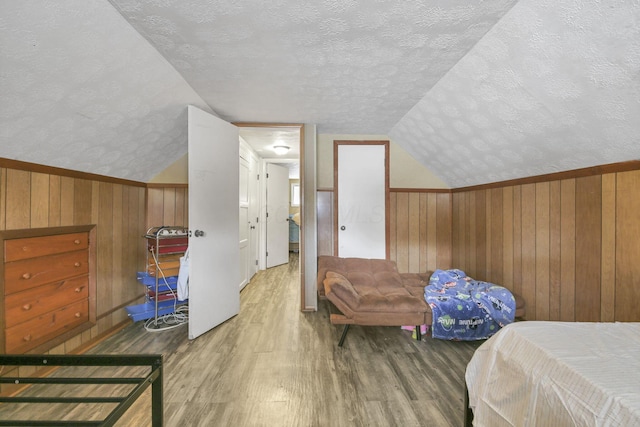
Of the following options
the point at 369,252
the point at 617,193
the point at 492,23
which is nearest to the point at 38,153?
the point at 492,23

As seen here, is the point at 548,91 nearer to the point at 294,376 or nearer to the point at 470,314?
the point at 470,314

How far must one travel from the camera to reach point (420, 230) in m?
3.58

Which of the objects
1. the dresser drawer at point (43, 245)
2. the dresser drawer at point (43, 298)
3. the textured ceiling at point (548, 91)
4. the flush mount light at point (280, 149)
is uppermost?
the flush mount light at point (280, 149)

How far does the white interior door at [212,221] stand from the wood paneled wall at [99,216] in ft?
2.67

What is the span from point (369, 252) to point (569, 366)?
2.63m

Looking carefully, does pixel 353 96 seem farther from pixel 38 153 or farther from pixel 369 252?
pixel 38 153

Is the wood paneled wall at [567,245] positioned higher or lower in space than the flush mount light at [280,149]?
lower

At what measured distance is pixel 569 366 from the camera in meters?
0.92

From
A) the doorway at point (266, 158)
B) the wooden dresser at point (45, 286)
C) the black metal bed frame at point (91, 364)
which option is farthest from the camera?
the doorway at point (266, 158)

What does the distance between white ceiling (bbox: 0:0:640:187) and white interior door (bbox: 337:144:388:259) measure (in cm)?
105

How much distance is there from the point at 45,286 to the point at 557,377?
283cm

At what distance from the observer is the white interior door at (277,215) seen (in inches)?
209

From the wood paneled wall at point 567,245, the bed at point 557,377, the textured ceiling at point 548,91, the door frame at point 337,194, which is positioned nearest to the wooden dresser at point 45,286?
the door frame at point 337,194

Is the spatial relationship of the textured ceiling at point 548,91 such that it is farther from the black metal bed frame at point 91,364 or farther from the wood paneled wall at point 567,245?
the black metal bed frame at point 91,364
